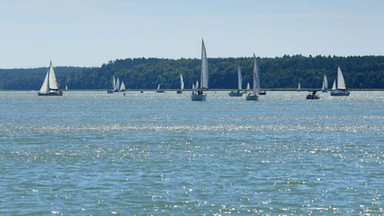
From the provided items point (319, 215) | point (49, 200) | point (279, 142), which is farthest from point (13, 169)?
point (279, 142)

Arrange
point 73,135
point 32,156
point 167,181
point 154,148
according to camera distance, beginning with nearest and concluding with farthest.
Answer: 1. point 167,181
2. point 32,156
3. point 154,148
4. point 73,135

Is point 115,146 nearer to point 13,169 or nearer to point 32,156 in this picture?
point 32,156

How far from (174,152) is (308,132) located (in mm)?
26278

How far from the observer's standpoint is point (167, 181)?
42.1m

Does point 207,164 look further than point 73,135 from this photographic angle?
No

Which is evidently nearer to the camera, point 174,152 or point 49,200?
point 49,200

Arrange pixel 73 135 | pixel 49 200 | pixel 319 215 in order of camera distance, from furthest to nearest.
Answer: pixel 73 135 < pixel 49 200 < pixel 319 215

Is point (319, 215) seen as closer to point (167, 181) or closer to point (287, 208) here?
point (287, 208)

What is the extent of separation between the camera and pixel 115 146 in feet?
211

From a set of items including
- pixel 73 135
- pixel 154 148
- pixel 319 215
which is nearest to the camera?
pixel 319 215

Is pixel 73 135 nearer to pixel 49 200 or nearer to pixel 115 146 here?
pixel 115 146

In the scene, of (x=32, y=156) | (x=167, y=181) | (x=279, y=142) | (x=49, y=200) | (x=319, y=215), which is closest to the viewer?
(x=319, y=215)

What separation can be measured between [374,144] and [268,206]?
31584 mm

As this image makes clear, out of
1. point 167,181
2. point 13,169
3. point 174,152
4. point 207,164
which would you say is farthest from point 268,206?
point 174,152
